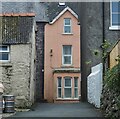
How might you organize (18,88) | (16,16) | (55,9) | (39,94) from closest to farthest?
(18,88) < (16,16) < (39,94) < (55,9)

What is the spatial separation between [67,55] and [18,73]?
50.5 ft

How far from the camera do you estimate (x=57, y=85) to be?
33.7m

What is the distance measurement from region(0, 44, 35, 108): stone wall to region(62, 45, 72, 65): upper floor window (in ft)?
49.1

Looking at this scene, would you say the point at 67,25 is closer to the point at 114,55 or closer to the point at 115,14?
the point at 115,14

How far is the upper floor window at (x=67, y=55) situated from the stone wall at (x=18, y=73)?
15.0 m

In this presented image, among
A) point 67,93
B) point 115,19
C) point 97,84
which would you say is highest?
point 115,19

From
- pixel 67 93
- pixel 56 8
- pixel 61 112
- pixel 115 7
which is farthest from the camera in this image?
pixel 56 8

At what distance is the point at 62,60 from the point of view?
3419 centimetres

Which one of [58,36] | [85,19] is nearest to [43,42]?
[58,36]

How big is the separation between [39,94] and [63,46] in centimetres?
503

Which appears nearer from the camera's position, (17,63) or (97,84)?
(17,63)

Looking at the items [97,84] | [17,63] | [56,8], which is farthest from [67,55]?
[17,63]

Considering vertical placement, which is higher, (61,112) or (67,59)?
(67,59)

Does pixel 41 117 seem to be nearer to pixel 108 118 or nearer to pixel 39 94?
pixel 108 118
